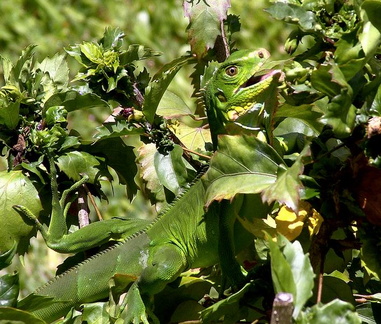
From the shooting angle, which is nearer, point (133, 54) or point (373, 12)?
point (373, 12)

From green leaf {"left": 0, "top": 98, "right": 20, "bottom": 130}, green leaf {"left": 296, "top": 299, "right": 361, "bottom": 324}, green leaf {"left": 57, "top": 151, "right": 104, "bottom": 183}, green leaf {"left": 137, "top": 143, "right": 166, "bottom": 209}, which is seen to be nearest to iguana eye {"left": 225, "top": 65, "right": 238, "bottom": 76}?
green leaf {"left": 137, "top": 143, "right": 166, "bottom": 209}

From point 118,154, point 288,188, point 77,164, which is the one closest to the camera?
point 288,188

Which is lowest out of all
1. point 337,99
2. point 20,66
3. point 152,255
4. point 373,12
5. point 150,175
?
point 152,255

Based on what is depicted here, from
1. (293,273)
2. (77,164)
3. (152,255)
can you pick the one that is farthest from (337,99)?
(152,255)

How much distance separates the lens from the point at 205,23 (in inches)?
70.5

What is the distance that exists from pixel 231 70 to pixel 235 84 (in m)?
0.04

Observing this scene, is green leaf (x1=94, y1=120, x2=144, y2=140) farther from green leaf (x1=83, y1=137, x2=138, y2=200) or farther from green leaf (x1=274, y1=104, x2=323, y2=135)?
green leaf (x1=274, y1=104, x2=323, y2=135)

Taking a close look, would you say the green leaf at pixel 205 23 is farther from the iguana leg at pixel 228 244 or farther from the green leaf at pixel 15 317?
the green leaf at pixel 15 317

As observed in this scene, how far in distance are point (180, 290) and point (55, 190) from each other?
39cm

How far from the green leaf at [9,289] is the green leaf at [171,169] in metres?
0.53

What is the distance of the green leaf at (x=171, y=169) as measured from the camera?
1.67 m

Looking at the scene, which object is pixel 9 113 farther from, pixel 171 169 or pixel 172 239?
pixel 172 239

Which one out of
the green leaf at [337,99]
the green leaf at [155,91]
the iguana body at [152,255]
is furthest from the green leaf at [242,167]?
the iguana body at [152,255]

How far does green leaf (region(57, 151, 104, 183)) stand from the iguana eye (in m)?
0.36
